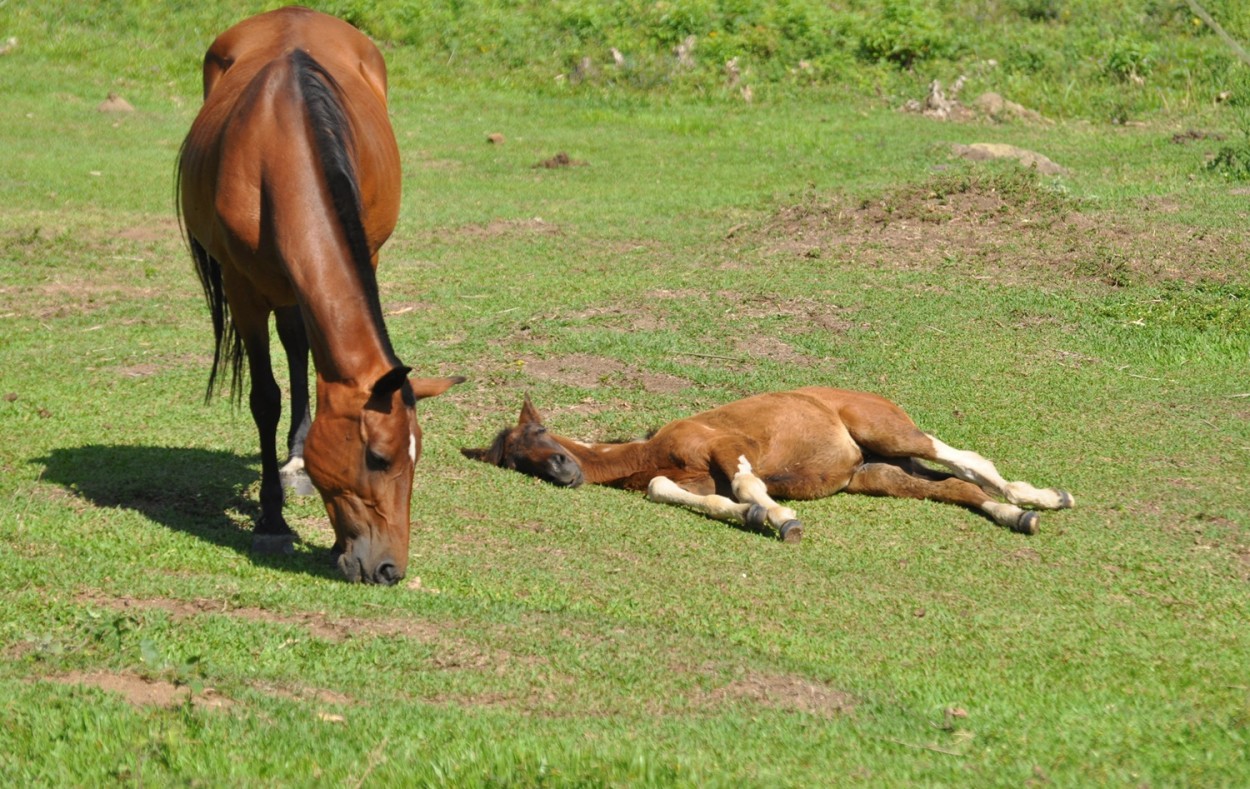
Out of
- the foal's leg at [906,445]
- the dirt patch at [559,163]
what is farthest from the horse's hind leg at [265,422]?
the dirt patch at [559,163]

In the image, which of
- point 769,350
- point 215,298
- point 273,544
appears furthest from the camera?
point 769,350

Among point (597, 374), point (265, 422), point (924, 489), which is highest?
point (265, 422)

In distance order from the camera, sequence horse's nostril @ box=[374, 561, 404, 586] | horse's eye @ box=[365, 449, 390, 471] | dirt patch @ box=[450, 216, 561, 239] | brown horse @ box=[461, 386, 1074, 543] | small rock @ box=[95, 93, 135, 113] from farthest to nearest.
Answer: small rock @ box=[95, 93, 135, 113]
dirt patch @ box=[450, 216, 561, 239]
brown horse @ box=[461, 386, 1074, 543]
horse's nostril @ box=[374, 561, 404, 586]
horse's eye @ box=[365, 449, 390, 471]

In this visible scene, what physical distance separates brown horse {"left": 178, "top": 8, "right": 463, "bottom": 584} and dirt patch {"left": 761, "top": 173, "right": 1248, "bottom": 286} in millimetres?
5967

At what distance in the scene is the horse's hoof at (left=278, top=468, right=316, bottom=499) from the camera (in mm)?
7328

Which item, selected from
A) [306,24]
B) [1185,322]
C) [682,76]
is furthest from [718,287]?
[682,76]

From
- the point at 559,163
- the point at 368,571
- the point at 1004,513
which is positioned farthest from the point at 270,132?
the point at 559,163

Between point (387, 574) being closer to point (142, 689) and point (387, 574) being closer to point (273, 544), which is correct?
point (273, 544)

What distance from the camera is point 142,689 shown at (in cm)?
447

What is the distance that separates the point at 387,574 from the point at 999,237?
8355 mm

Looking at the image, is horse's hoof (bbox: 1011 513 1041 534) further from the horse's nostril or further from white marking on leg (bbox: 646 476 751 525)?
the horse's nostril

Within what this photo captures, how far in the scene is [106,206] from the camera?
14898 mm

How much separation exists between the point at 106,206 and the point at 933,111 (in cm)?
1151

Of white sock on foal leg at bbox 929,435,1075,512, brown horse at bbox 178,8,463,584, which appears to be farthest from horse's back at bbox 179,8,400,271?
white sock on foal leg at bbox 929,435,1075,512
